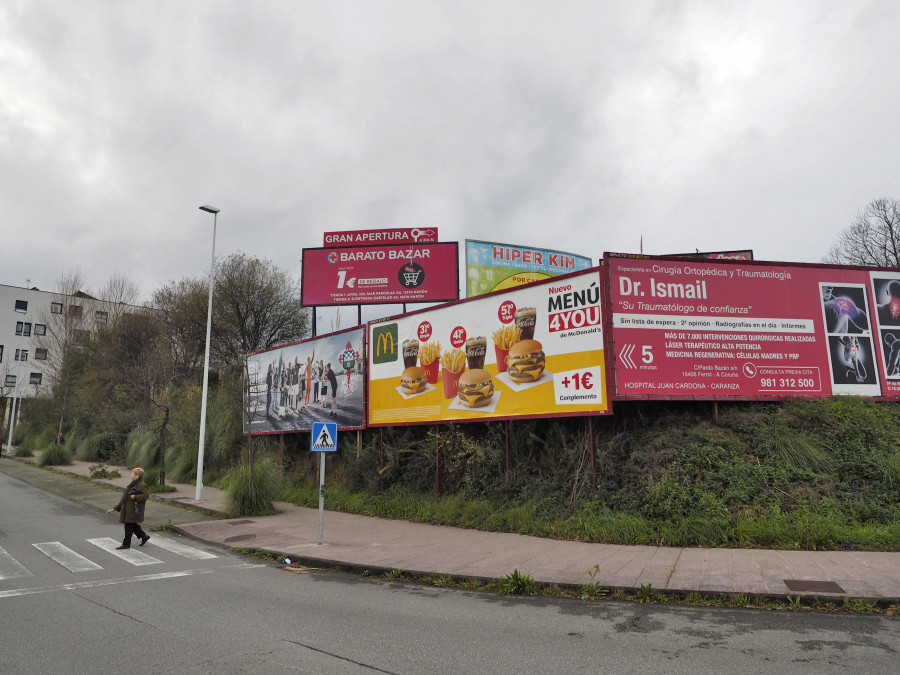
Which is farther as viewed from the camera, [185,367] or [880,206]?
[185,367]

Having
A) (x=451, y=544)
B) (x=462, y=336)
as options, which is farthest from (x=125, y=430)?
(x=451, y=544)

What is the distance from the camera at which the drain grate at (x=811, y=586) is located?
6797 millimetres

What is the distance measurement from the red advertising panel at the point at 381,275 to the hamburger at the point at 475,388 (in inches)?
359

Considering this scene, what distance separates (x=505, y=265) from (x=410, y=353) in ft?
35.4

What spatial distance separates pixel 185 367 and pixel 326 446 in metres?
27.1

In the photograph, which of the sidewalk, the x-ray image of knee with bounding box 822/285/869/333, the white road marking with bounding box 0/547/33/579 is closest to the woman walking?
the sidewalk

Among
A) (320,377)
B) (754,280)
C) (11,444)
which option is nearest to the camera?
(754,280)

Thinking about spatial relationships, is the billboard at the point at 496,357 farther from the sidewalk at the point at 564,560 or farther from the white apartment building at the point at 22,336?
the white apartment building at the point at 22,336

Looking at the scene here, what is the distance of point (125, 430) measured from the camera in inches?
1288

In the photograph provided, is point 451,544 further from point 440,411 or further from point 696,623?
point 696,623

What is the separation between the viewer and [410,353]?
16109 millimetres

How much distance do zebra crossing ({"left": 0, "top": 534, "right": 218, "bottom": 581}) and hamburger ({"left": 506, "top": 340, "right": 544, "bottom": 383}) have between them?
717 centimetres

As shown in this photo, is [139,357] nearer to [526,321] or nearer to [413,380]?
[413,380]

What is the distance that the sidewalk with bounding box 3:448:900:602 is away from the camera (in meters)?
7.18
